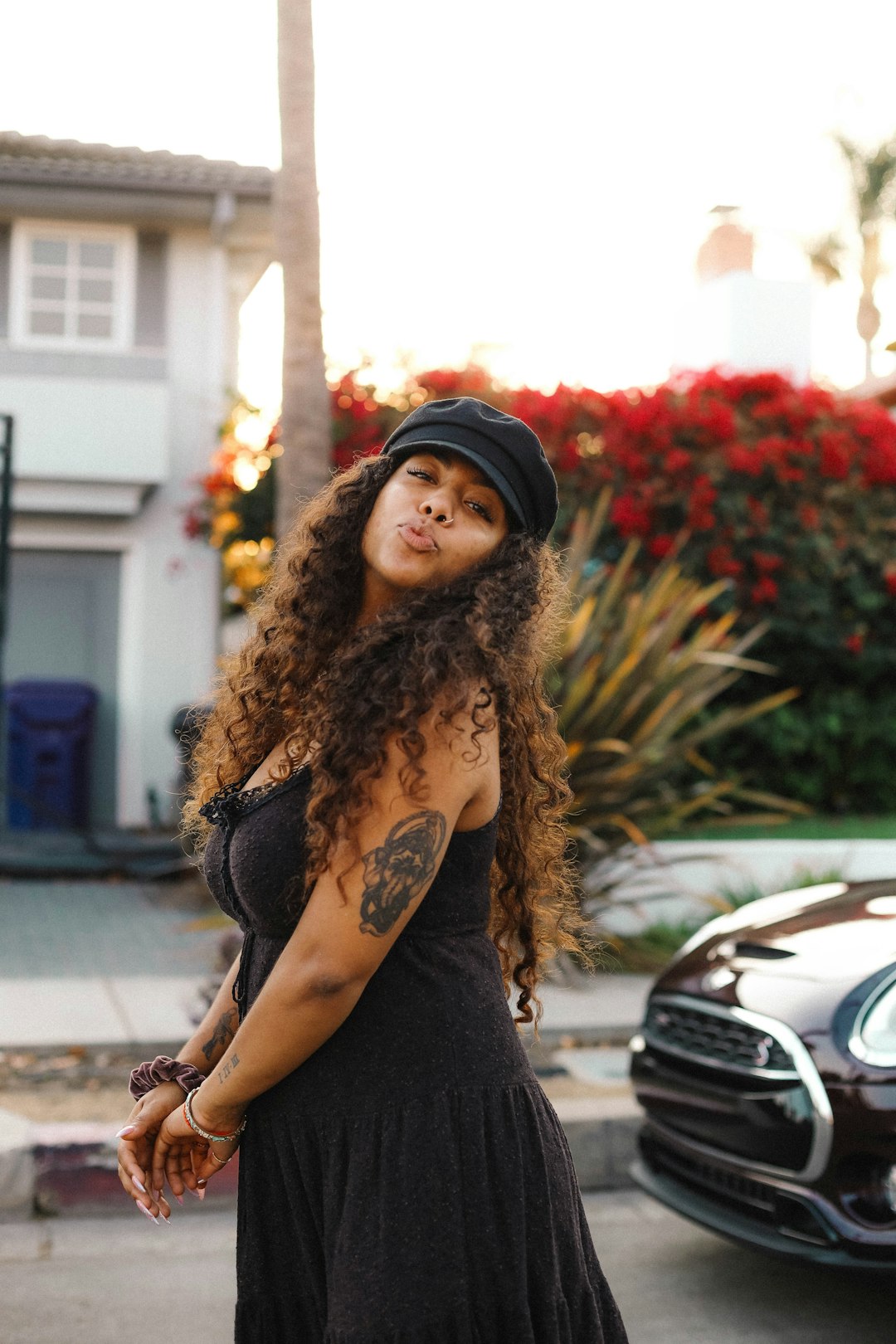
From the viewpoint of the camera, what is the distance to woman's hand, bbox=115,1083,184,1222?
1935mm

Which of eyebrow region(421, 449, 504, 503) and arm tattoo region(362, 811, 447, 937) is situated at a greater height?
eyebrow region(421, 449, 504, 503)

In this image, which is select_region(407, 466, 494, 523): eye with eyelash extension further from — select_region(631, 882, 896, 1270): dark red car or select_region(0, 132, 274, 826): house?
select_region(0, 132, 274, 826): house

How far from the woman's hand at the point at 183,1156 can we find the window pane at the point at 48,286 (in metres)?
11.4

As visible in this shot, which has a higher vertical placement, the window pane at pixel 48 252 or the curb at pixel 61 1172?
the window pane at pixel 48 252

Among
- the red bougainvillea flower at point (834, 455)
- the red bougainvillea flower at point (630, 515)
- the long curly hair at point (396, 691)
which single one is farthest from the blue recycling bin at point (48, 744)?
the long curly hair at point (396, 691)

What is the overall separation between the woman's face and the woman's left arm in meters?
0.25

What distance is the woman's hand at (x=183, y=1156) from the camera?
188 centimetres

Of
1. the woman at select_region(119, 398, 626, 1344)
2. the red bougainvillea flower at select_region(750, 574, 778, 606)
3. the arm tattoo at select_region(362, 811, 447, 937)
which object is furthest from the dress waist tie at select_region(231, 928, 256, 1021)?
the red bougainvillea flower at select_region(750, 574, 778, 606)

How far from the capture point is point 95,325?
1239 centimetres

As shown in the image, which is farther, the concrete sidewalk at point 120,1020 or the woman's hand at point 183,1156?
the concrete sidewalk at point 120,1020

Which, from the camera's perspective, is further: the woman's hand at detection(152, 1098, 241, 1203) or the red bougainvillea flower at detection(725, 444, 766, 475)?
the red bougainvillea flower at detection(725, 444, 766, 475)

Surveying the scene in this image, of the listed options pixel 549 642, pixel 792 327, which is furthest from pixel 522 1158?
pixel 792 327

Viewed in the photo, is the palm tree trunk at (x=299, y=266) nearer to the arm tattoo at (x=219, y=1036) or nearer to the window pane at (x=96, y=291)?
the arm tattoo at (x=219, y=1036)

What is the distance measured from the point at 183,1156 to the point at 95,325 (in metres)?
11.4
